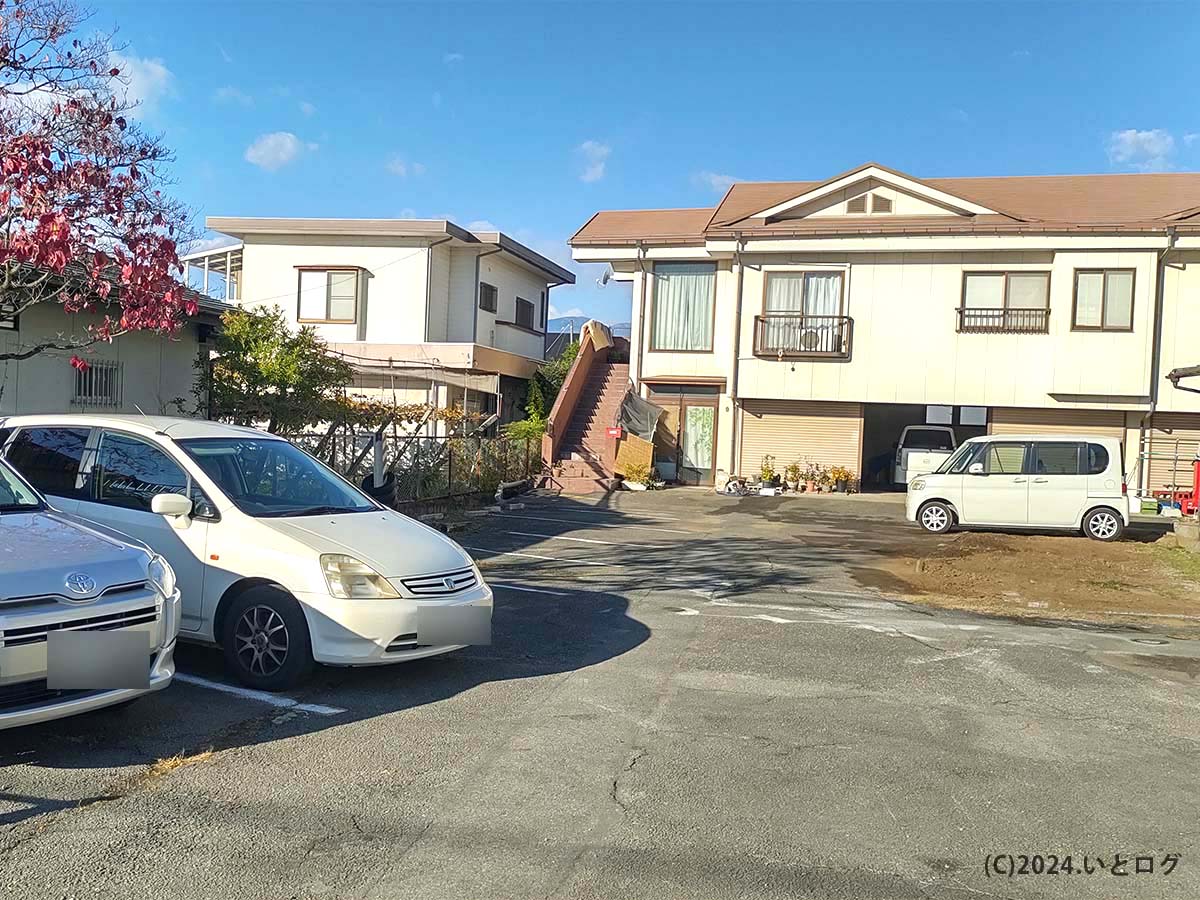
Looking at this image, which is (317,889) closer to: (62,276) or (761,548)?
(62,276)

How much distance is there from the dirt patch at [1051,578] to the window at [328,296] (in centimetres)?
1583

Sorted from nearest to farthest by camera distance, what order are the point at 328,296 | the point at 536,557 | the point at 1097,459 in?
the point at 536,557 → the point at 1097,459 → the point at 328,296

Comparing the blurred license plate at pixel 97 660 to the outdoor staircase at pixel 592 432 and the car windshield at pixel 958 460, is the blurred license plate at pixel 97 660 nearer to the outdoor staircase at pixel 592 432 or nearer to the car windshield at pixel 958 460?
the car windshield at pixel 958 460

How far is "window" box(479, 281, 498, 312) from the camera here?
26.2 m

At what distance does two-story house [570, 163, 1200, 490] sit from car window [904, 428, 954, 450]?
61 cm

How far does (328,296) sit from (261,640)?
20474 millimetres

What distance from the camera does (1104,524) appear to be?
1531 cm

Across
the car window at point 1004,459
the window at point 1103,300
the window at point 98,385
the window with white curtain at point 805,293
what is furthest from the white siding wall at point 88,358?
the window at point 1103,300

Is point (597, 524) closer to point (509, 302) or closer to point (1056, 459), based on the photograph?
point (1056, 459)

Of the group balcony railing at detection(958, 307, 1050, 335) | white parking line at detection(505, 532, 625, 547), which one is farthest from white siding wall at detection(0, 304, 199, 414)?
balcony railing at detection(958, 307, 1050, 335)

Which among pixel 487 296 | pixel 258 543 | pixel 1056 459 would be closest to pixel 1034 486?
pixel 1056 459

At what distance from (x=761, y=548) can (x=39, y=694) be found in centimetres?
1057

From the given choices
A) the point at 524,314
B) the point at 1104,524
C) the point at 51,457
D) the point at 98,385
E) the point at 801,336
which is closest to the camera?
the point at 51,457

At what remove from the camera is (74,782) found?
451 centimetres
